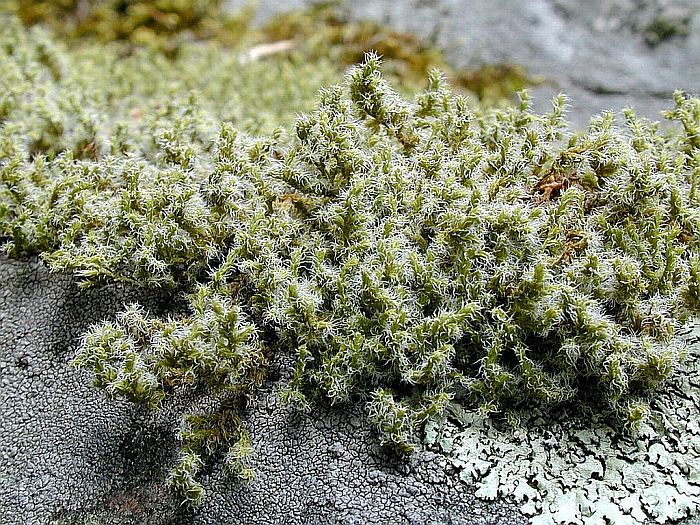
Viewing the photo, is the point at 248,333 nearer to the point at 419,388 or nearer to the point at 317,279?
the point at 317,279

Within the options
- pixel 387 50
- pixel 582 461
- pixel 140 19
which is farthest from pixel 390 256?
pixel 140 19

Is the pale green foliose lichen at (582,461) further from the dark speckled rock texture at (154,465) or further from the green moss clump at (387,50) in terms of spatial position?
the green moss clump at (387,50)

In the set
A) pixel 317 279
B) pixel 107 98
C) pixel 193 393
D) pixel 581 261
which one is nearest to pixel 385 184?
pixel 317 279

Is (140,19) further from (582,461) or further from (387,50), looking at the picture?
(582,461)

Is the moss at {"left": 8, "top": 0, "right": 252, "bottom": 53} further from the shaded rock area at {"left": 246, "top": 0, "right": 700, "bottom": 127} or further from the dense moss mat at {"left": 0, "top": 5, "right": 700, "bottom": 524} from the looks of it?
the dense moss mat at {"left": 0, "top": 5, "right": 700, "bottom": 524}

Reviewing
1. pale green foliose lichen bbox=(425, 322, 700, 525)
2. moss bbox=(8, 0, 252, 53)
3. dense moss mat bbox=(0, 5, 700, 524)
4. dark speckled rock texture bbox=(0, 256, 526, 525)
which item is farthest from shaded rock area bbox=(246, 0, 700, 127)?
dark speckled rock texture bbox=(0, 256, 526, 525)

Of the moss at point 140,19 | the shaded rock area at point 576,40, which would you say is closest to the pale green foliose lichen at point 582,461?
the shaded rock area at point 576,40
